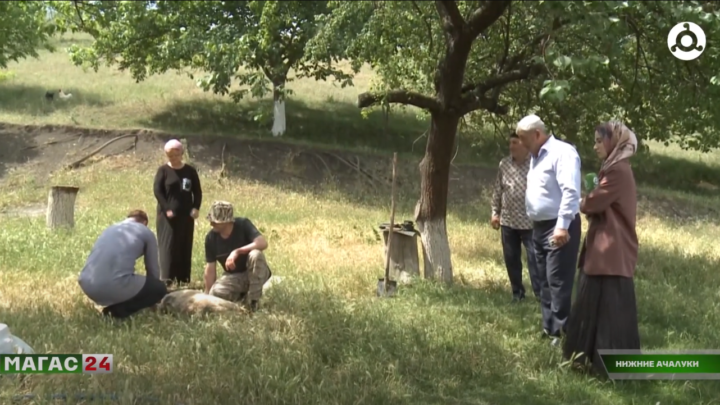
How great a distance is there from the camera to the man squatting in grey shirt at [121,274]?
6.06 meters

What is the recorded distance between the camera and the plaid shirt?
7301 millimetres

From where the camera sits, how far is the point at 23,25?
61.9ft

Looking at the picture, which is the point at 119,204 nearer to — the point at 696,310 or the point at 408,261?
the point at 408,261

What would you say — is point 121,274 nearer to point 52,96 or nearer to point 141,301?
point 141,301

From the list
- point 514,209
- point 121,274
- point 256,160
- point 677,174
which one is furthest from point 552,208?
point 677,174

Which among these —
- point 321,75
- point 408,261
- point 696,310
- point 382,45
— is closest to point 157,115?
point 321,75

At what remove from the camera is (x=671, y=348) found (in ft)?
19.9

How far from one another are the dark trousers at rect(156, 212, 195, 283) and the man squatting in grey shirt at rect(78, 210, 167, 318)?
1.61 metres

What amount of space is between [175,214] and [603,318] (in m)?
4.91

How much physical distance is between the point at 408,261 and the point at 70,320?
13.0 ft

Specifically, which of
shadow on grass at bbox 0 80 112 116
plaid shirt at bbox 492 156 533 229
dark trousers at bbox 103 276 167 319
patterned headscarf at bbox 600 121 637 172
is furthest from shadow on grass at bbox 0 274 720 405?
shadow on grass at bbox 0 80 112 116

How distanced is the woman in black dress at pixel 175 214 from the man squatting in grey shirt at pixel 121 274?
63.9 inches

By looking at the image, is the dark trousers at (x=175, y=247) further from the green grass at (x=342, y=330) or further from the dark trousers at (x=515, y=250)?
the dark trousers at (x=515, y=250)

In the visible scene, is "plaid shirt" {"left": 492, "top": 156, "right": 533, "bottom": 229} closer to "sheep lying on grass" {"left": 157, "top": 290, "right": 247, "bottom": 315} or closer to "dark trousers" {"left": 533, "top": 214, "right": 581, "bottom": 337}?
"dark trousers" {"left": 533, "top": 214, "right": 581, "bottom": 337}
